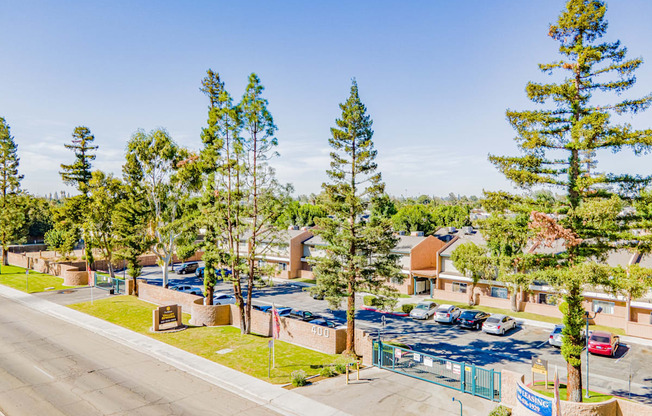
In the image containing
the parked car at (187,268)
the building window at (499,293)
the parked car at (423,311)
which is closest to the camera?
the parked car at (423,311)

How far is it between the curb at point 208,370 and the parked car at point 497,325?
750 inches

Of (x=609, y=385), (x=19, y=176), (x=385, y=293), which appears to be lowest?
(x=609, y=385)

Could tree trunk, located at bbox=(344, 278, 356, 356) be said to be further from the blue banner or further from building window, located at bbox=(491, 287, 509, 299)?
building window, located at bbox=(491, 287, 509, 299)

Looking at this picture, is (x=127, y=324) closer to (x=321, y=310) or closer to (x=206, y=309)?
(x=206, y=309)

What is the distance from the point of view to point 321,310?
38.2 metres

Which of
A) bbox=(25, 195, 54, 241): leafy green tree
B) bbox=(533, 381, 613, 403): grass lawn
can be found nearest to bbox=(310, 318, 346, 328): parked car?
bbox=(533, 381, 613, 403): grass lawn

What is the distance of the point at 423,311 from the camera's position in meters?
36.7

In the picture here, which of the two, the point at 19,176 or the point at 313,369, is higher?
the point at 19,176

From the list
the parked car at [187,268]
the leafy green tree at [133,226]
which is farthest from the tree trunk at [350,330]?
the parked car at [187,268]

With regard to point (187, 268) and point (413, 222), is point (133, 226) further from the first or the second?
point (413, 222)

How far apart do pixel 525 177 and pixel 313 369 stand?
14782 mm

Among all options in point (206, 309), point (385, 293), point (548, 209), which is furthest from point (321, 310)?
point (548, 209)

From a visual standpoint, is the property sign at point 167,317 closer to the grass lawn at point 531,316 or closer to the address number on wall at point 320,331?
the address number on wall at point 320,331

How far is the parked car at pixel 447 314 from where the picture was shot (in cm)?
3488
